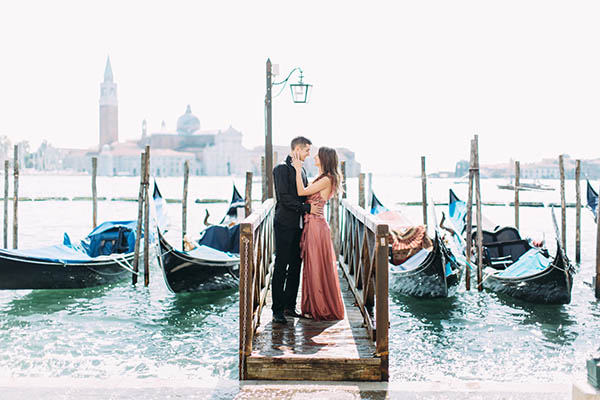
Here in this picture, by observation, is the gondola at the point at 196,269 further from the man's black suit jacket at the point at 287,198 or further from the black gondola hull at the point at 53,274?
the man's black suit jacket at the point at 287,198

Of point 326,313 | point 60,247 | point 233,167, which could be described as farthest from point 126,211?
point 233,167

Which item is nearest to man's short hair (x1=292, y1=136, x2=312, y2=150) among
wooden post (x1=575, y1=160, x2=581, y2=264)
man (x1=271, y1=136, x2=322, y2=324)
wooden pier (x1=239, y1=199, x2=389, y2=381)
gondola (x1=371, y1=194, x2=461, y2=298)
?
man (x1=271, y1=136, x2=322, y2=324)

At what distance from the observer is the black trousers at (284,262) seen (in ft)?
10.6

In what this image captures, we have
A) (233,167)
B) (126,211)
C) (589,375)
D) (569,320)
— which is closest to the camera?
(589,375)

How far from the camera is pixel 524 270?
6.36 metres

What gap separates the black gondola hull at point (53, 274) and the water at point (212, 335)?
0.14 meters

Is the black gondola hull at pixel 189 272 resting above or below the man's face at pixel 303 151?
below

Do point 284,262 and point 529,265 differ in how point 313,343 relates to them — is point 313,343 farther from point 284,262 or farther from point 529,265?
point 529,265

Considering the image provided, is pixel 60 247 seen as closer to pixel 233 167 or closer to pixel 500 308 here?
pixel 500 308

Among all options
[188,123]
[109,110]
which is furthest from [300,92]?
[109,110]

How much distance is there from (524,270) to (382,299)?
4.12 metres

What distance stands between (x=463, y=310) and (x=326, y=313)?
9.85 feet

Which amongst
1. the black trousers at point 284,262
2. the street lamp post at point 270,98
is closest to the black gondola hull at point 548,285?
the street lamp post at point 270,98

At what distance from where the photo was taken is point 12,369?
157 inches
